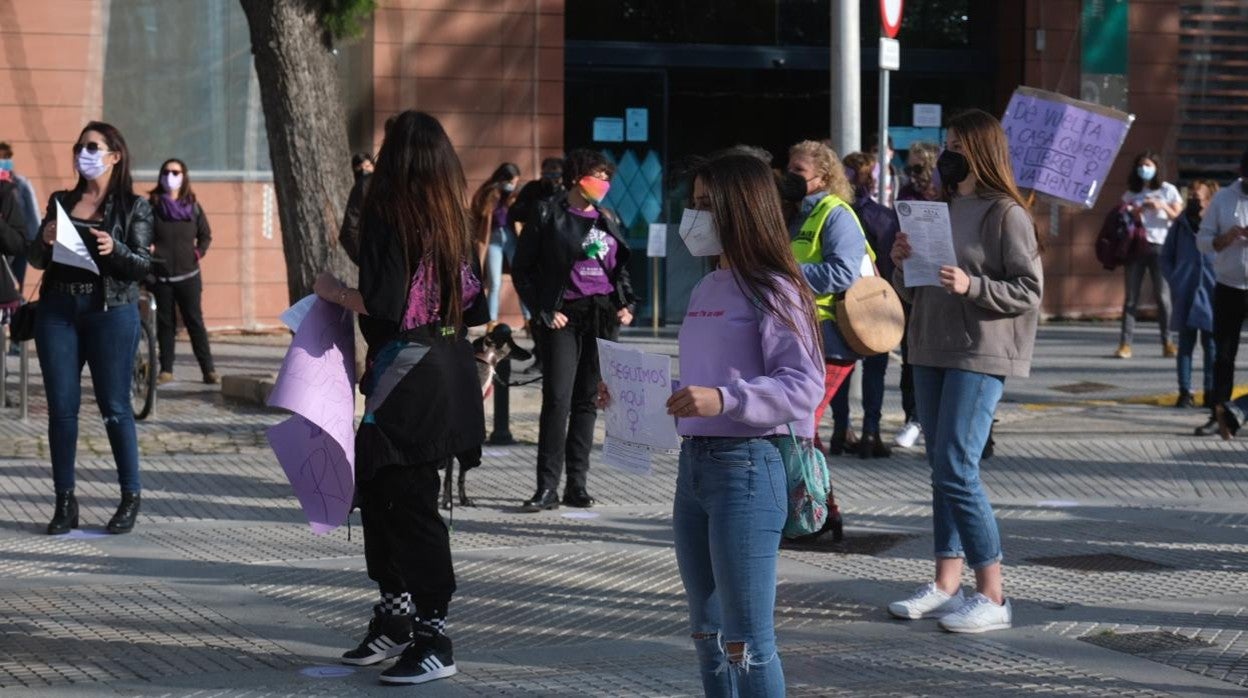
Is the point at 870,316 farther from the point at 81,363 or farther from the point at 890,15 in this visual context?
the point at 890,15

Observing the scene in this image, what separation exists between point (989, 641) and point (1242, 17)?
1710cm

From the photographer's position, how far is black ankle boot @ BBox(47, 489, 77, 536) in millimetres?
9094

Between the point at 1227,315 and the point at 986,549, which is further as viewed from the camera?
the point at 1227,315

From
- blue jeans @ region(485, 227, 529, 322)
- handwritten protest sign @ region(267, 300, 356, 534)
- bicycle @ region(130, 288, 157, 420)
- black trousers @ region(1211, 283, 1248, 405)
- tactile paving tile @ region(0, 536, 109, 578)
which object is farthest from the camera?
blue jeans @ region(485, 227, 529, 322)

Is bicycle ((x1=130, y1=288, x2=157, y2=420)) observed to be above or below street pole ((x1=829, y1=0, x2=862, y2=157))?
below

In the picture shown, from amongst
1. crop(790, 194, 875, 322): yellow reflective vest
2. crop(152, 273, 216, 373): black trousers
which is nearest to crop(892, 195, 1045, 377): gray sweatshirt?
crop(790, 194, 875, 322): yellow reflective vest

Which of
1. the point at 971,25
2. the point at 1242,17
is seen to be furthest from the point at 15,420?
the point at 1242,17

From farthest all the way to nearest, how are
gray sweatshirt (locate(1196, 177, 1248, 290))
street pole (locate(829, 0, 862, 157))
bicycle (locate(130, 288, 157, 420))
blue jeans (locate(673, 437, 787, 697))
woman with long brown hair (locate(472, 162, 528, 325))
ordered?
woman with long brown hair (locate(472, 162, 528, 325)), street pole (locate(829, 0, 862, 157)), bicycle (locate(130, 288, 157, 420)), gray sweatshirt (locate(1196, 177, 1248, 290)), blue jeans (locate(673, 437, 787, 697))

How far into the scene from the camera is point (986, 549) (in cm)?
713

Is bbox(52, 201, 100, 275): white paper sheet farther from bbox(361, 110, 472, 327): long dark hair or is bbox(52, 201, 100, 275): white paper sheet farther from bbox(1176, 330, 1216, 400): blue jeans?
bbox(1176, 330, 1216, 400): blue jeans

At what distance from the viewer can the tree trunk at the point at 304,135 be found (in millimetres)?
13406

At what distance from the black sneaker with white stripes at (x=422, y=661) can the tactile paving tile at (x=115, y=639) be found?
1.62ft

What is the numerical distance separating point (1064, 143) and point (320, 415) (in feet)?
13.1

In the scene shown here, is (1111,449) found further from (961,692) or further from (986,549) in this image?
(961,692)
